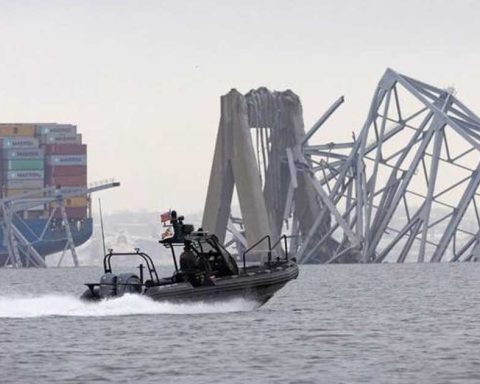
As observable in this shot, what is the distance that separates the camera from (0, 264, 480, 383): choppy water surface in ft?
147

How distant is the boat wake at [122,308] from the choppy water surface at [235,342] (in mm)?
48

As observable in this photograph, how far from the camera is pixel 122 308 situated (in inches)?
2382

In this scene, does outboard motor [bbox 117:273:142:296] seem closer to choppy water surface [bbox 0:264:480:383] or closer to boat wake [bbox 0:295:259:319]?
boat wake [bbox 0:295:259:319]

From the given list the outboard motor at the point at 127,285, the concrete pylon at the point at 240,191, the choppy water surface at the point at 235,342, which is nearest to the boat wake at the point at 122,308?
the choppy water surface at the point at 235,342

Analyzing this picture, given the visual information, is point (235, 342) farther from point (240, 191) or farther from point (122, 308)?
point (240, 191)

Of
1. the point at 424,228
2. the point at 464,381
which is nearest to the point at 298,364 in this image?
the point at 464,381

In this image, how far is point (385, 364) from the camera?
4681 centimetres

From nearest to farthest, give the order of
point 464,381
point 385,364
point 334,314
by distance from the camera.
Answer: point 464,381, point 385,364, point 334,314

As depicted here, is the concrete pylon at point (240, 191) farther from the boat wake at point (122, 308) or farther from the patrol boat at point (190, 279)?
the patrol boat at point (190, 279)

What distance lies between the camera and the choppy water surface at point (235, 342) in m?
44.9

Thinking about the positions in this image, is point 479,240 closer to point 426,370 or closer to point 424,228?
point 424,228

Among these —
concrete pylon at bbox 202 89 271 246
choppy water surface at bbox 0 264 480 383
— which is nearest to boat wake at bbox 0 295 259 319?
choppy water surface at bbox 0 264 480 383

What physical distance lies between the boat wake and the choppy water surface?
1.9 inches

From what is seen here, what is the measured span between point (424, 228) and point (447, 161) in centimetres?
911
